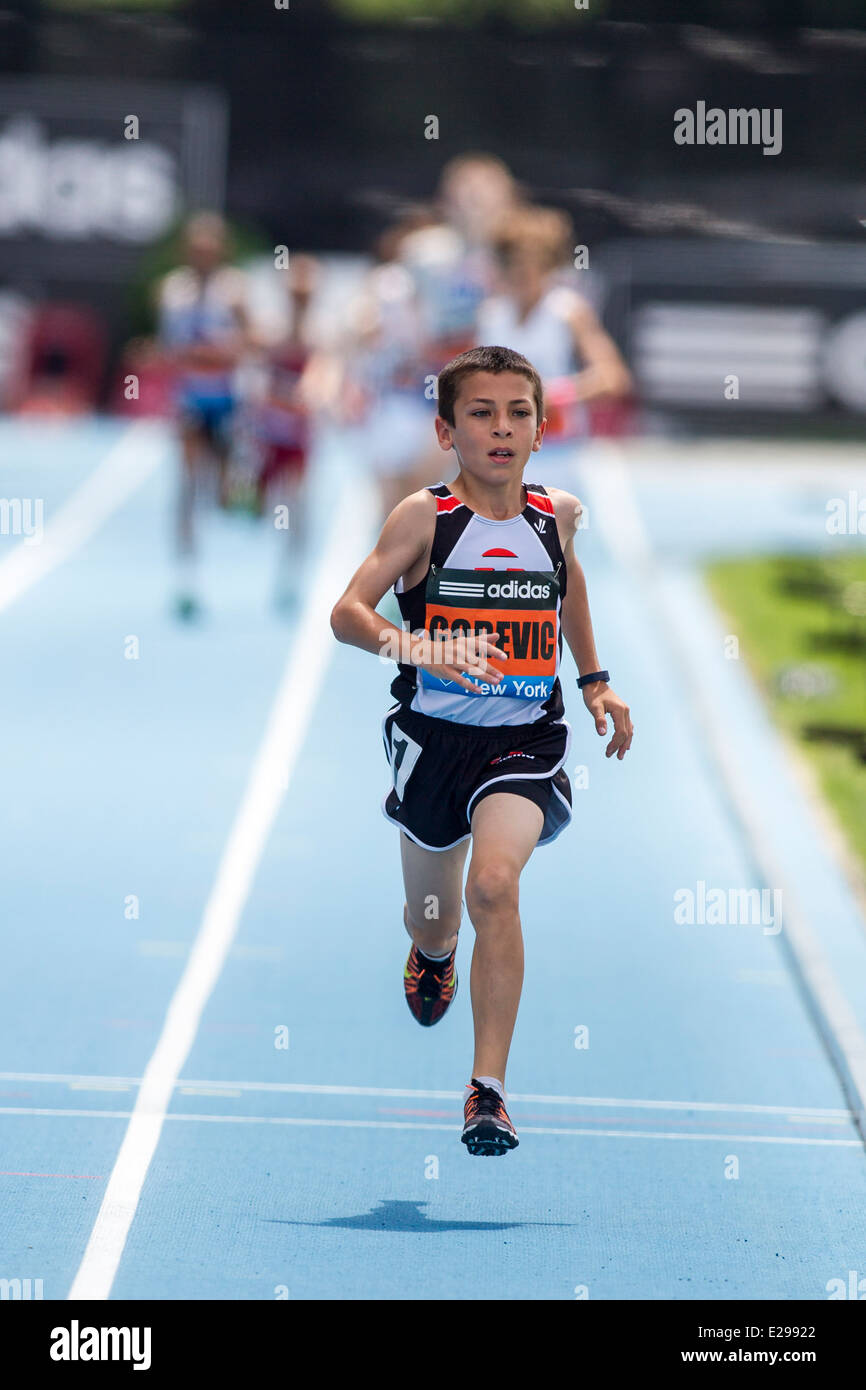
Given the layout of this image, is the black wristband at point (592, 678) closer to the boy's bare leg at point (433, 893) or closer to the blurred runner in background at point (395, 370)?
the boy's bare leg at point (433, 893)

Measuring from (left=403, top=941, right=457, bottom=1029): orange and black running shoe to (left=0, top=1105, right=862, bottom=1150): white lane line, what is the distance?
0.35 meters

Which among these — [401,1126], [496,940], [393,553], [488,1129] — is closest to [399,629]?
[393,553]

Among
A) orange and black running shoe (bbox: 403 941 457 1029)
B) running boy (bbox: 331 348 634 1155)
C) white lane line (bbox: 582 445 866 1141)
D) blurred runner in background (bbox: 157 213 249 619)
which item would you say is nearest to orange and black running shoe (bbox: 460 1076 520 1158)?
running boy (bbox: 331 348 634 1155)

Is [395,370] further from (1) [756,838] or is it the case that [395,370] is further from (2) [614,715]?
(2) [614,715]

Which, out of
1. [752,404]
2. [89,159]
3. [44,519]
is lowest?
[44,519]

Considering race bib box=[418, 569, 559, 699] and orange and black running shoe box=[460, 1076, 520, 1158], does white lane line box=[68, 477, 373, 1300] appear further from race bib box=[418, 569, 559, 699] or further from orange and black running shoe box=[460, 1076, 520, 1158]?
race bib box=[418, 569, 559, 699]

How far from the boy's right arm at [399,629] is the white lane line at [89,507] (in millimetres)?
9951

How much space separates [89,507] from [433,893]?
1439 centimetres

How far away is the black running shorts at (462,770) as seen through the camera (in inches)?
208

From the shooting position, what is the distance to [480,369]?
499 centimetres
